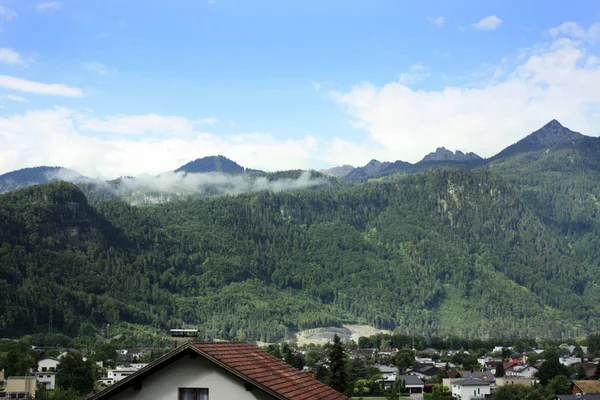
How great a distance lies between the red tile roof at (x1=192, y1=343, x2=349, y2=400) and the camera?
16.5 meters

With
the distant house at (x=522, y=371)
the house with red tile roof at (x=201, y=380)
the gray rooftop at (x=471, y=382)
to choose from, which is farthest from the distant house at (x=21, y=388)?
the distant house at (x=522, y=371)

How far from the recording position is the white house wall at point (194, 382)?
54.1ft

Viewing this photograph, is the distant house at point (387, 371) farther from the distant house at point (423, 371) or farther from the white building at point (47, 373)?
the white building at point (47, 373)

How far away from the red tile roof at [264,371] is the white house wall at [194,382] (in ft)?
0.79

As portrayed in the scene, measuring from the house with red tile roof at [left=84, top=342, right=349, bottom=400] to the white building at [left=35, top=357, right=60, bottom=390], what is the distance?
323ft

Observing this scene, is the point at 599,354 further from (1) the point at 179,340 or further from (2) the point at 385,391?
(1) the point at 179,340

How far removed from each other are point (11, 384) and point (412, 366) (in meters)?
86.3

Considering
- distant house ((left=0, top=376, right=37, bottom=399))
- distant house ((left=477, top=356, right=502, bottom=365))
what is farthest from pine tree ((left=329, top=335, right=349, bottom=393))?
distant house ((left=477, top=356, right=502, bottom=365))

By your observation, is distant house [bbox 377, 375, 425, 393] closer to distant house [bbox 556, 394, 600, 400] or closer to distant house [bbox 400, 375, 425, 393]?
distant house [bbox 400, 375, 425, 393]

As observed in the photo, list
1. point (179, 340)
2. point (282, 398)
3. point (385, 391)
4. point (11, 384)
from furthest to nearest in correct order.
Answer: point (385, 391) → point (11, 384) → point (179, 340) → point (282, 398)

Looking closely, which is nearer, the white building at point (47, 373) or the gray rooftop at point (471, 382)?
the white building at point (47, 373)

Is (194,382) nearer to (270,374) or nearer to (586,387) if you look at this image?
(270,374)

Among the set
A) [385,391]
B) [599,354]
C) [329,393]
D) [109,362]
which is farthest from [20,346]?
[329,393]

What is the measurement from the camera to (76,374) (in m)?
108
